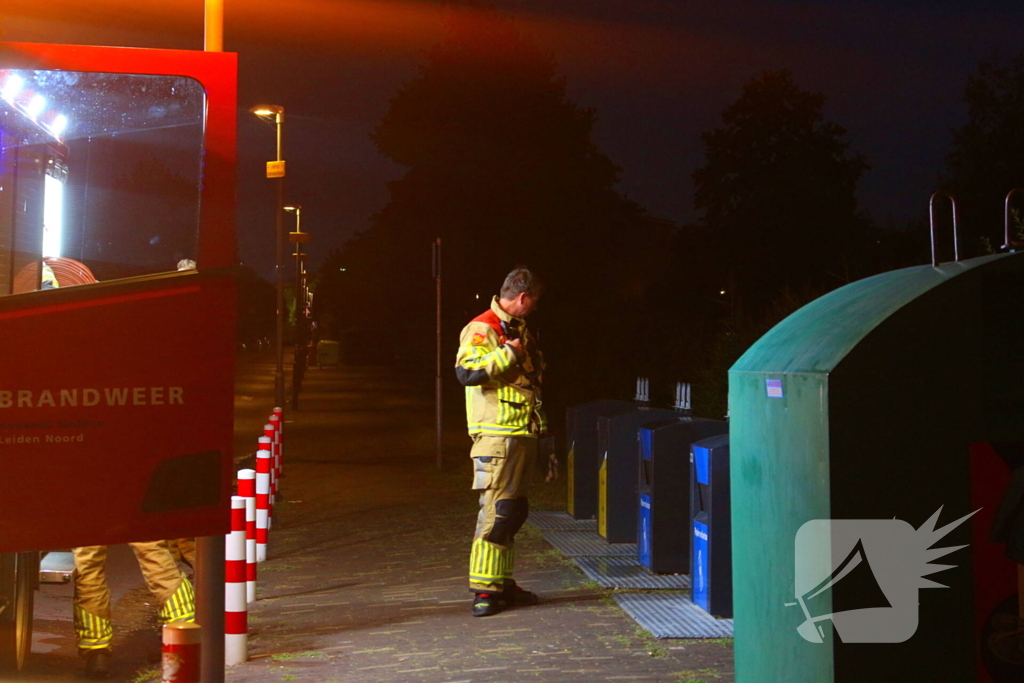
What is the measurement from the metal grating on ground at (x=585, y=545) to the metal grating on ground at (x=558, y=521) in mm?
240

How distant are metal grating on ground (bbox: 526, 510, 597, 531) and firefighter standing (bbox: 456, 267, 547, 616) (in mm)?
3634

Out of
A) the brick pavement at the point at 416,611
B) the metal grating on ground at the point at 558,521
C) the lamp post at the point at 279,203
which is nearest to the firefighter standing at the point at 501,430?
the brick pavement at the point at 416,611

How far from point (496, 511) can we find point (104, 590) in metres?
2.35

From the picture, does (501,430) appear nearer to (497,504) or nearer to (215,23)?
(497,504)

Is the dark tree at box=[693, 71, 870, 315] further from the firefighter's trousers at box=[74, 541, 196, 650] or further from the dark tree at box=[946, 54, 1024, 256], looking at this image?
the firefighter's trousers at box=[74, 541, 196, 650]

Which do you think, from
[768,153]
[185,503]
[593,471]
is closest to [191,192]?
[185,503]

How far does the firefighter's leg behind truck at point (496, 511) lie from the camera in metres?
7.46

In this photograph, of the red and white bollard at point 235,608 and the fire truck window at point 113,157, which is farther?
the red and white bollard at point 235,608

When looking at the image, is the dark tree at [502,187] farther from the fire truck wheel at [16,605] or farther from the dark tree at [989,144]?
the fire truck wheel at [16,605]

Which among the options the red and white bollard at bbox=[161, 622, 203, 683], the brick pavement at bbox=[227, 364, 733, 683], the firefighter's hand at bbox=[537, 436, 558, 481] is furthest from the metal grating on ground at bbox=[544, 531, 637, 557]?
the red and white bollard at bbox=[161, 622, 203, 683]

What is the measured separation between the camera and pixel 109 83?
15.1ft

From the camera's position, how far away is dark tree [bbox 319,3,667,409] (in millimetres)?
34344

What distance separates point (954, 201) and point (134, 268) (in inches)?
123

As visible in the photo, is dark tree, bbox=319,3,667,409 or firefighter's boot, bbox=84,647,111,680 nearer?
firefighter's boot, bbox=84,647,111,680
